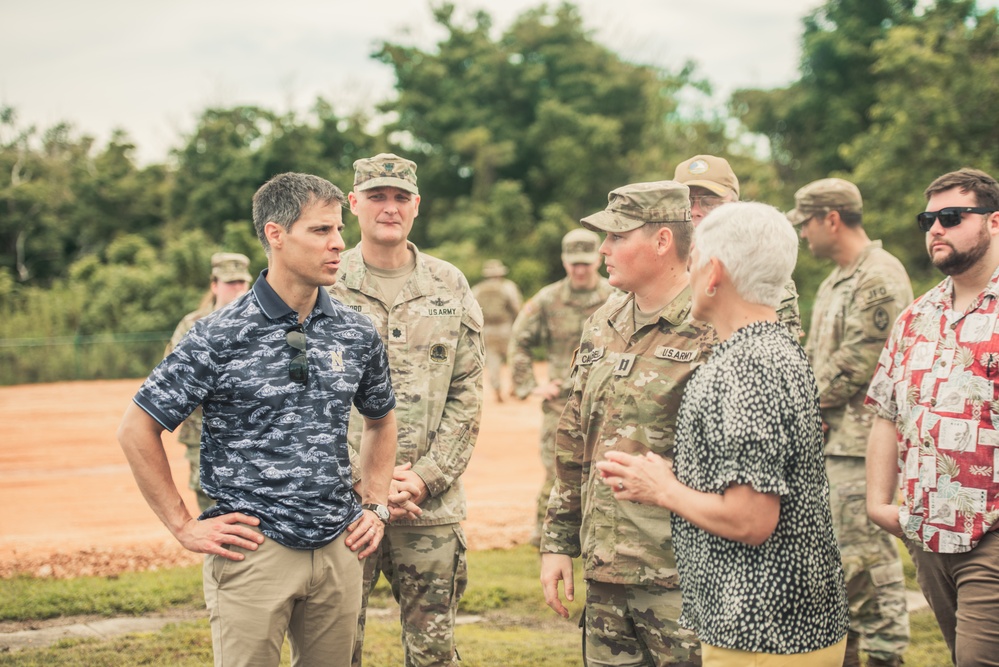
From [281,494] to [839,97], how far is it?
31809mm

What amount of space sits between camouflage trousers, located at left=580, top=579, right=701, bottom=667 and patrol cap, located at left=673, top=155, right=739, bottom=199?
2235 millimetres

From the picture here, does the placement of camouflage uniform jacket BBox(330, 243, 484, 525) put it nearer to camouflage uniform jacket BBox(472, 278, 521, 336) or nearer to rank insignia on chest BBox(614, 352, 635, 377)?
rank insignia on chest BBox(614, 352, 635, 377)

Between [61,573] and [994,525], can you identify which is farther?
[61,573]

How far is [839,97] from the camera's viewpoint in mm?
31328

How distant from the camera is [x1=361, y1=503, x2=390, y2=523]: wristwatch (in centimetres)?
371

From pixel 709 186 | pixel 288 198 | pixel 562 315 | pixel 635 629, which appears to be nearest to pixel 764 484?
pixel 635 629

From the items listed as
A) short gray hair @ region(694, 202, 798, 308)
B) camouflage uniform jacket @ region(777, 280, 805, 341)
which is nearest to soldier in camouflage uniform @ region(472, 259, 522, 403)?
camouflage uniform jacket @ region(777, 280, 805, 341)

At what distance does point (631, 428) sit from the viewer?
344cm

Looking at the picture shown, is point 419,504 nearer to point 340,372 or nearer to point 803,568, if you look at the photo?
point 340,372

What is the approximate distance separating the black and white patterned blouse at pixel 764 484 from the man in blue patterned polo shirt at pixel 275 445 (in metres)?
1.34

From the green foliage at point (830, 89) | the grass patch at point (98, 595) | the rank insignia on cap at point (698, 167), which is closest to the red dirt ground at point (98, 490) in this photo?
the grass patch at point (98, 595)

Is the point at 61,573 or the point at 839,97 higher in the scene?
the point at 839,97

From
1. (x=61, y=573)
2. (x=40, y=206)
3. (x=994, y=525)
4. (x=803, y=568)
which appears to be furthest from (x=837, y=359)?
(x=40, y=206)

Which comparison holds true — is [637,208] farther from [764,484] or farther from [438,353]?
[438,353]
